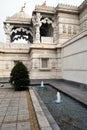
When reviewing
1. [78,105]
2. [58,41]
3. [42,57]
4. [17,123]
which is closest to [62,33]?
[58,41]

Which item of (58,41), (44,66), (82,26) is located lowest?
(44,66)

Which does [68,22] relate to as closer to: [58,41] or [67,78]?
[58,41]

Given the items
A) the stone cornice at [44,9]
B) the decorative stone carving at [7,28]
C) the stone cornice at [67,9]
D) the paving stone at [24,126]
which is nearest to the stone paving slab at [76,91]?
the paving stone at [24,126]

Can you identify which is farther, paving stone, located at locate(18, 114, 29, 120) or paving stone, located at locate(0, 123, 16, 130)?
paving stone, located at locate(18, 114, 29, 120)

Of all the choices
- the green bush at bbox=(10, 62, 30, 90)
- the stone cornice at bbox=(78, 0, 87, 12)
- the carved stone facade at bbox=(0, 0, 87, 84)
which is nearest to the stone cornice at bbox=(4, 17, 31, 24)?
the carved stone facade at bbox=(0, 0, 87, 84)

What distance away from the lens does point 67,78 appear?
50.7 feet

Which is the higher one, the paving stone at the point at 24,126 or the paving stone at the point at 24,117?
the paving stone at the point at 24,126

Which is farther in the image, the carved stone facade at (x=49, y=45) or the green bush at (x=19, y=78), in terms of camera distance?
the carved stone facade at (x=49, y=45)

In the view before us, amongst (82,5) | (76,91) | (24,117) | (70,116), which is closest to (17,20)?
(82,5)

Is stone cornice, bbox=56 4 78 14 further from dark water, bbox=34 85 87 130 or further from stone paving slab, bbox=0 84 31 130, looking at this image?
stone paving slab, bbox=0 84 31 130

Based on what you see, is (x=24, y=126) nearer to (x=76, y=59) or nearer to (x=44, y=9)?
(x=76, y=59)

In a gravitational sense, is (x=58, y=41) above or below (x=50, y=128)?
above

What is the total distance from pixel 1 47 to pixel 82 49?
35.6 feet

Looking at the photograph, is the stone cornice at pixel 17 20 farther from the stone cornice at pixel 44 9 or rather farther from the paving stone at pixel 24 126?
the paving stone at pixel 24 126
